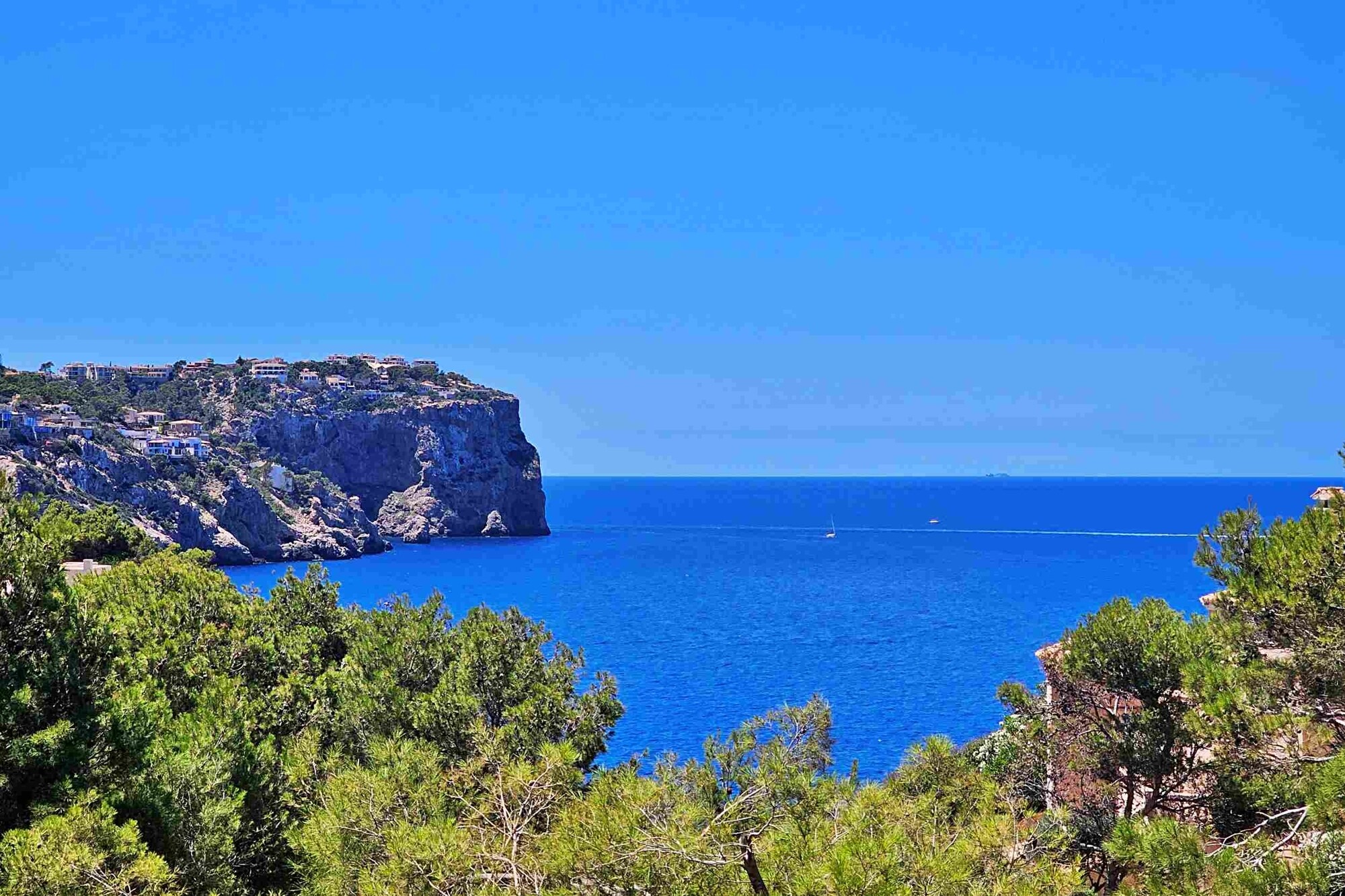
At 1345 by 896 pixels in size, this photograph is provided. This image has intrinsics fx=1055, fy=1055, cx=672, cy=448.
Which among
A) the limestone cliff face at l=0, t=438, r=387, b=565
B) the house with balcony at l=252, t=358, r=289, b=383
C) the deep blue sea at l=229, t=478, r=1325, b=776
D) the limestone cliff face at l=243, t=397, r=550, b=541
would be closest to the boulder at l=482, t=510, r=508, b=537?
the limestone cliff face at l=243, t=397, r=550, b=541

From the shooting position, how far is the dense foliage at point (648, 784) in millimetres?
8930

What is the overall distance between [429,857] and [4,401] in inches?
4608

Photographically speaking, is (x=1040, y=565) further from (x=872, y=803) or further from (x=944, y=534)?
(x=872, y=803)

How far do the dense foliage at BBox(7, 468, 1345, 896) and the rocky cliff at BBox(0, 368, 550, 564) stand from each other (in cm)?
Answer: 9433

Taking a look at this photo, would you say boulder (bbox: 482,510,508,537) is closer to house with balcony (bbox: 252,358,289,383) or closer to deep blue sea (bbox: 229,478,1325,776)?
deep blue sea (bbox: 229,478,1325,776)

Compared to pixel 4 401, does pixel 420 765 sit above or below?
below

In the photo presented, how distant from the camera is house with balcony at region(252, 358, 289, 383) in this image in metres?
158

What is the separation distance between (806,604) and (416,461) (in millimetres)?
76355

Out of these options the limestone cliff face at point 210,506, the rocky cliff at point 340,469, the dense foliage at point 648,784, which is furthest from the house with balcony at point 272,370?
the dense foliage at point 648,784

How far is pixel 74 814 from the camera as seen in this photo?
11.5 meters

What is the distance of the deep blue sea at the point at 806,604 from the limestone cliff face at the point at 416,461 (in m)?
6.74

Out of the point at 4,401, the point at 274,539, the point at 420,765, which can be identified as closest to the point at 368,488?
the point at 274,539

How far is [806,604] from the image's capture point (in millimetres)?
83500

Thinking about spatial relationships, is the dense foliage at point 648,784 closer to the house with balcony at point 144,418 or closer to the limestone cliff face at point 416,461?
the house with balcony at point 144,418
